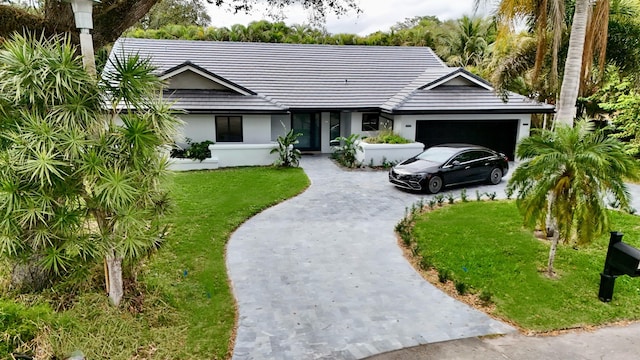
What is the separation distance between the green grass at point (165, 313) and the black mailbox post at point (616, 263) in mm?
6258

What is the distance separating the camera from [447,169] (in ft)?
48.5

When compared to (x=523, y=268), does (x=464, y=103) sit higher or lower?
higher

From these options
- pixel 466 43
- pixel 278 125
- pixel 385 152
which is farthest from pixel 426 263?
pixel 466 43

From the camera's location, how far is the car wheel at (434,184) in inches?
575

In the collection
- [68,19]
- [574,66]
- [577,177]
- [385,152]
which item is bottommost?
[385,152]

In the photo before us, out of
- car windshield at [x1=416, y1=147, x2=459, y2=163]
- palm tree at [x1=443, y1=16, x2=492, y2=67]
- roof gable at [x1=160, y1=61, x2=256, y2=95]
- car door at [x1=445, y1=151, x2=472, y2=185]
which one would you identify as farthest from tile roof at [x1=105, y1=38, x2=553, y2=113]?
palm tree at [x1=443, y1=16, x2=492, y2=67]

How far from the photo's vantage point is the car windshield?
49.6ft

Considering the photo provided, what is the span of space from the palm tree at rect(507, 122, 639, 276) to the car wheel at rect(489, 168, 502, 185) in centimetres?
783

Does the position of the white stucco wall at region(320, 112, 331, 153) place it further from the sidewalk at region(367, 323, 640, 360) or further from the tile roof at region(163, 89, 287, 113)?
the sidewalk at region(367, 323, 640, 360)

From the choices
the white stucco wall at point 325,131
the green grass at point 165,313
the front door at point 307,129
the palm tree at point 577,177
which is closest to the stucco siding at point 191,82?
the front door at point 307,129

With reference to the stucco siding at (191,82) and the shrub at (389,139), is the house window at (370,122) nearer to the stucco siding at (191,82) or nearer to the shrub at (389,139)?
the shrub at (389,139)

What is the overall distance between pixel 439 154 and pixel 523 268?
7.20 meters

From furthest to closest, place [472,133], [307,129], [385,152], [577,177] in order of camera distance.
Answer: [307,129], [472,133], [385,152], [577,177]

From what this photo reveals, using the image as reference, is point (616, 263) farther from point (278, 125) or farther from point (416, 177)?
point (278, 125)
